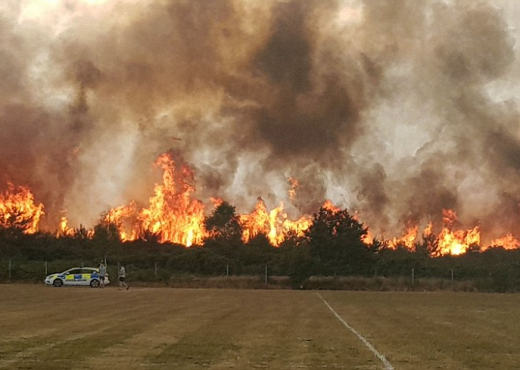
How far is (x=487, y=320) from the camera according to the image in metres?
26.0

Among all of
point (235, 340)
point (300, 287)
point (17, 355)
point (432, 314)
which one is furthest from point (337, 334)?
point (300, 287)

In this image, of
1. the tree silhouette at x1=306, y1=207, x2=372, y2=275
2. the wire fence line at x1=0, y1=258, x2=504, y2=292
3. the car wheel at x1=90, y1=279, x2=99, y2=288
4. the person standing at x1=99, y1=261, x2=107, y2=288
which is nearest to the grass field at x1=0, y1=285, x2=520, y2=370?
the person standing at x1=99, y1=261, x2=107, y2=288

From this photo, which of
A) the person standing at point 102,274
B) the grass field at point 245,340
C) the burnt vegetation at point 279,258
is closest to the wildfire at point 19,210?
the burnt vegetation at point 279,258

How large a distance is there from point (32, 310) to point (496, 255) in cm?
8205

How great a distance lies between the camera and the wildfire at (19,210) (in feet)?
306

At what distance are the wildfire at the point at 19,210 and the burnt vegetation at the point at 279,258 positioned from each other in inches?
17.2

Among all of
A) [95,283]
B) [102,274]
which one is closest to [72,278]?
[95,283]

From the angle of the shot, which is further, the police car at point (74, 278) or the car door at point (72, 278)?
the car door at point (72, 278)

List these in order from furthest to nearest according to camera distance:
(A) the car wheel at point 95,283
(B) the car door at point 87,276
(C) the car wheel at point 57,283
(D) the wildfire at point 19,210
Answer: (D) the wildfire at point 19,210, (B) the car door at point 87,276, (C) the car wheel at point 57,283, (A) the car wheel at point 95,283

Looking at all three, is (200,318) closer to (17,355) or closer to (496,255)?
(17,355)

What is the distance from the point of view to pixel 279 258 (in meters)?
81.1

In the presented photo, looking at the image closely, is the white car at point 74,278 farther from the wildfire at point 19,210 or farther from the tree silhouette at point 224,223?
the tree silhouette at point 224,223

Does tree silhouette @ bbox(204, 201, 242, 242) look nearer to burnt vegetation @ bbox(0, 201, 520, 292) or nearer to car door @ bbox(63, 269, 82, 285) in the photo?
burnt vegetation @ bbox(0, 201, 520, 292)

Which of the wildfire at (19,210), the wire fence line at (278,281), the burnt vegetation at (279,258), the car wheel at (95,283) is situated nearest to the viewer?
the car wheel at (95,283)
